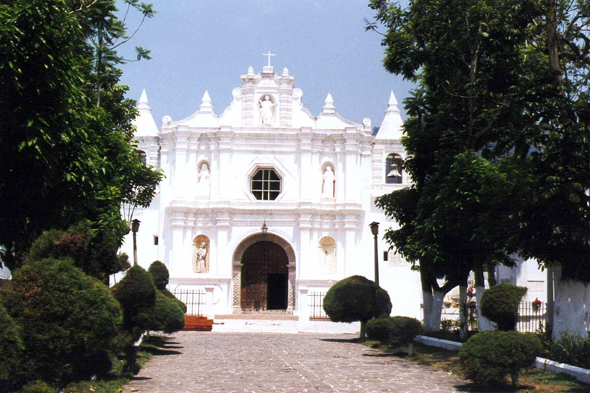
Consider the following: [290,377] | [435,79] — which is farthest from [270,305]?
[290,377]

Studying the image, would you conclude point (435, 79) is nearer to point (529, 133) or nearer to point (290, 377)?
point (529, 133)

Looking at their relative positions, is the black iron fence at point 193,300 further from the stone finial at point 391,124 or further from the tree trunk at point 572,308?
the tree trunk at point 572,308

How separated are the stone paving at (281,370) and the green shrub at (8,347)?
2969 mm

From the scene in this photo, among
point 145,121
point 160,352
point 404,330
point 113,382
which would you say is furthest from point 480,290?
point 145,121

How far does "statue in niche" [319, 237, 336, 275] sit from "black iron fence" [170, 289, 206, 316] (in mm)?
5458

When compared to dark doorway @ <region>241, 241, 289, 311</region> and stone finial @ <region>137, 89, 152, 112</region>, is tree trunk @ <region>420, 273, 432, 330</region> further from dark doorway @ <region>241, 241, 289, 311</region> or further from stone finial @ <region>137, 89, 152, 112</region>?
stone finial @ <region>137, 89, 152, 112</region>

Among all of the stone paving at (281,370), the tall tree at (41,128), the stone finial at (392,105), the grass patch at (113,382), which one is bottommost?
the stone paving at (281,370)

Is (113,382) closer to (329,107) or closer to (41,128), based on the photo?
(41,128)

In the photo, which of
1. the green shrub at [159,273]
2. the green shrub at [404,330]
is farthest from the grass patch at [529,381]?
the green shrub at [159,273]

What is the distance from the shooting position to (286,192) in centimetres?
3234

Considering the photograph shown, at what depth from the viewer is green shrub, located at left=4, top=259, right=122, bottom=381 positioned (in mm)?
8562

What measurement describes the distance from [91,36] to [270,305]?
18.5 meters

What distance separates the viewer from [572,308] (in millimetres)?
13555

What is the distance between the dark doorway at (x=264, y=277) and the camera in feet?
104
